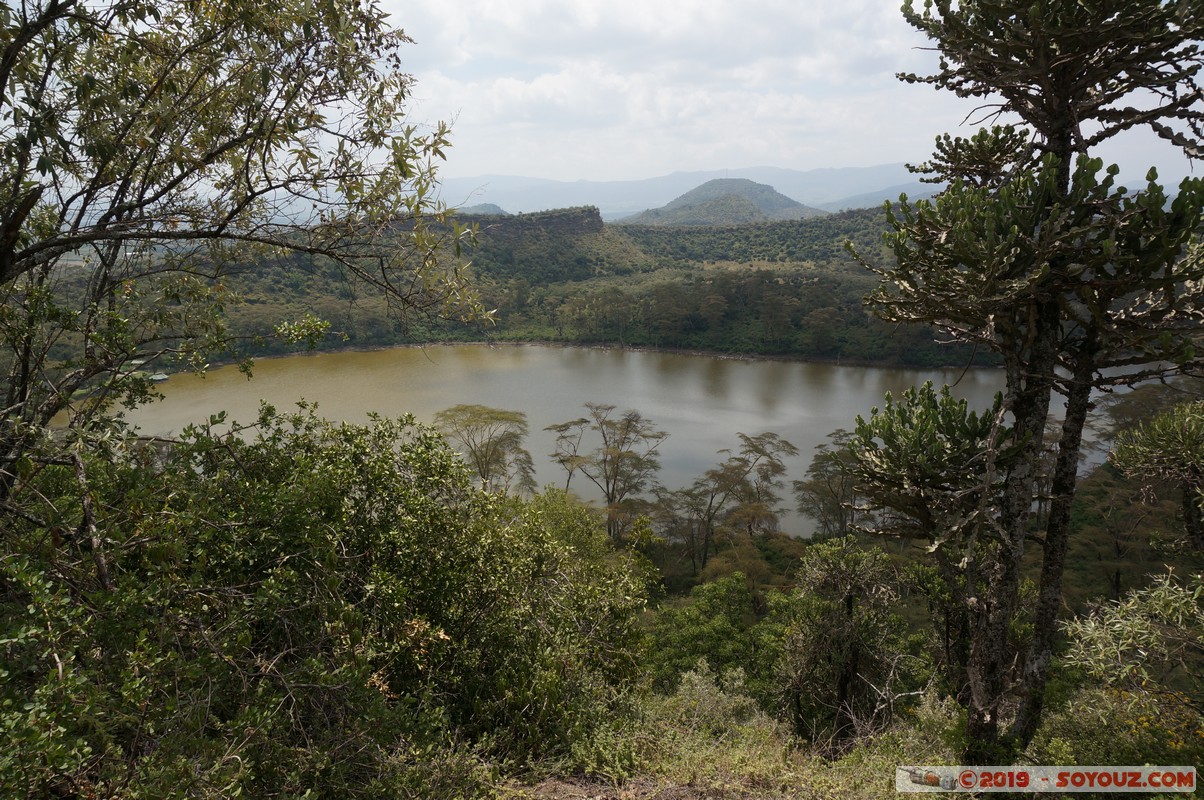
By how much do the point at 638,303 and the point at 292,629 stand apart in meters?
47.6

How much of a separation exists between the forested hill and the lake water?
2.39 meters

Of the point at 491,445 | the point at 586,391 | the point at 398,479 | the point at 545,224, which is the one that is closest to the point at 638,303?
the point at 586,391

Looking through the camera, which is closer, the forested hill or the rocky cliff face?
the forested hill

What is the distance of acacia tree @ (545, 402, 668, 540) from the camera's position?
20106 millimetres

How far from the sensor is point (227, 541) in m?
3.61

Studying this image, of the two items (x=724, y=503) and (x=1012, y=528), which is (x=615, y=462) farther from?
(x=1012, y=528)

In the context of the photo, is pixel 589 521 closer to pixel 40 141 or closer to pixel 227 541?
pixel 227 541

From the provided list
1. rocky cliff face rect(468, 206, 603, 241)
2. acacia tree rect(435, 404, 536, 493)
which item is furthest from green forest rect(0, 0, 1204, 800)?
rocky cliff face rect(468, 206, 603, 241)

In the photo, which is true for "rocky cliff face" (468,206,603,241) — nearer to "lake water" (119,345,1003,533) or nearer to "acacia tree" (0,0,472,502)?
"lake water" (119,345,1003,533)

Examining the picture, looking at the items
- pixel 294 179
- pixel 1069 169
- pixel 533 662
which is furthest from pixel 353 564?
pixel 1069 169

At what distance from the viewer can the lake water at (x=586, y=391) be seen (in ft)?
82.0

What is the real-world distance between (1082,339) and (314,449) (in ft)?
20.5

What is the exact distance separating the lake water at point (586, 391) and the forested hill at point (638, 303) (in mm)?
2392

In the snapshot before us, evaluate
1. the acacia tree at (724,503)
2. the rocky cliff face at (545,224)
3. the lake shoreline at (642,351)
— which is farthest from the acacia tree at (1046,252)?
the rocky cliff face at (545,224)
